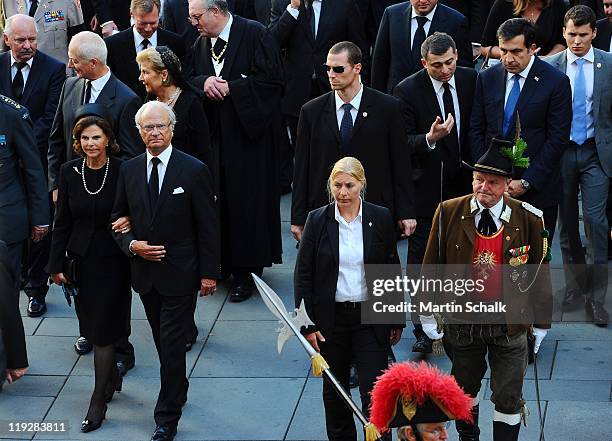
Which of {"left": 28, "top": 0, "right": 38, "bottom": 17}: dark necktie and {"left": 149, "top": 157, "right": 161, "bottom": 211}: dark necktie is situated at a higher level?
{"left": 28, "top": 0, "right": 38, "bottom": 17}: dark necktie

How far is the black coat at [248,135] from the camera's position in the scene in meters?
11.7

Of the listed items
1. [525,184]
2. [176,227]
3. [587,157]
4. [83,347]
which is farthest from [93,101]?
[587,157]

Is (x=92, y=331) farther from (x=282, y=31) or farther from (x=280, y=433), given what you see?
(x=282, y=31)

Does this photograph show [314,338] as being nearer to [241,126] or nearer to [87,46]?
[87,46]

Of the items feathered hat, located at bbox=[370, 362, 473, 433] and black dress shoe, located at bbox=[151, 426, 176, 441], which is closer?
feathered hat, located at bbox=[370, 362, 473, 433]

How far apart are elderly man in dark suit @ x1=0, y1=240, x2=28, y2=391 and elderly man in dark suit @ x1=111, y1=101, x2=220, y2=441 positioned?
1.38 metres

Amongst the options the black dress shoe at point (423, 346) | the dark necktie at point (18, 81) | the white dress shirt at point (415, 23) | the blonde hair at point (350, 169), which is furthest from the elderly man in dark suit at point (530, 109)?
the dark necktie at point (18, 81)

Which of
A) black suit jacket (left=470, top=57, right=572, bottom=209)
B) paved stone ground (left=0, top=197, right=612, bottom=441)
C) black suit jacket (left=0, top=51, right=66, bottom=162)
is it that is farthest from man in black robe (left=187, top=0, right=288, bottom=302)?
black suit jacket (left=470, top=57, right=572, bottom=209)

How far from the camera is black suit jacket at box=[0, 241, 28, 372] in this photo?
812cm

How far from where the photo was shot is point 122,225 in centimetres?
953

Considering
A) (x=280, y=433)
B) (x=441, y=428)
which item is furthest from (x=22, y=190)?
(x=441, y=428)

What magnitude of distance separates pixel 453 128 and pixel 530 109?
0.65 m

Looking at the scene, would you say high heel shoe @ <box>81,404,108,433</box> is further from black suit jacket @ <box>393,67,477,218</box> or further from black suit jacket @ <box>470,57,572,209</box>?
black suit jacket @ <box>470,57,572,209</box>

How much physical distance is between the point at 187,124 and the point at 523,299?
3.45 m
